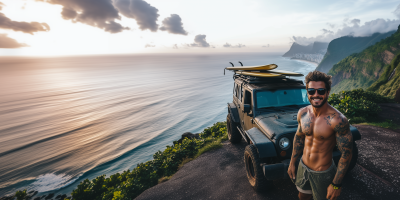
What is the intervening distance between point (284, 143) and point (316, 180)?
142cm

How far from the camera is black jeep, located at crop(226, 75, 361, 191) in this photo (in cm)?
365

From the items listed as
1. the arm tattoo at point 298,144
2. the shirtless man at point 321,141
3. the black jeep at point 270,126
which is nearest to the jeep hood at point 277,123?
the black jeep at point 270,126

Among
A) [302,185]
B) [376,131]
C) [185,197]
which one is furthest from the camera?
[376,131]

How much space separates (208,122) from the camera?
3362 centimetres

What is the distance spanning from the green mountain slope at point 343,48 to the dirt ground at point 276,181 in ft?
496

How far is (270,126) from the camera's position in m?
4.00

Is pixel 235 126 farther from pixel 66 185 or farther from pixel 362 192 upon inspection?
pixel 66 185

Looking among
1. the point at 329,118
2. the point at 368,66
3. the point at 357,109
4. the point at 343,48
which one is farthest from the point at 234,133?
the point at 343,48

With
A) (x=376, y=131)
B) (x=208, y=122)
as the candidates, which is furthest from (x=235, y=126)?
(x=208, y=122)

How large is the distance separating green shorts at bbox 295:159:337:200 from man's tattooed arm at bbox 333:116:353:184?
22cm

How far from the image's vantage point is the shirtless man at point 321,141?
195 cm

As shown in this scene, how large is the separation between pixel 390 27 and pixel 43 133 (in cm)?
27041

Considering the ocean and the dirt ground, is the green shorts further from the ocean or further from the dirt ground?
the ocean

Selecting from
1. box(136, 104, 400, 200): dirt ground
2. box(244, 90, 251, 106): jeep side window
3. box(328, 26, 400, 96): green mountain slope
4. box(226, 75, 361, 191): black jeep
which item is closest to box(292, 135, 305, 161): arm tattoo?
box(226, 75, 361, 191): black jeep
